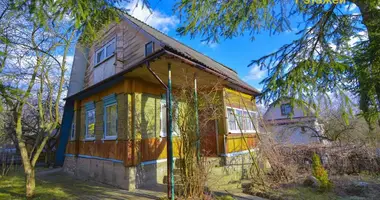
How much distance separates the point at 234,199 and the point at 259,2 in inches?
189

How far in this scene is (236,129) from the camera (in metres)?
9.91

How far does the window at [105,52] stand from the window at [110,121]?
295cm

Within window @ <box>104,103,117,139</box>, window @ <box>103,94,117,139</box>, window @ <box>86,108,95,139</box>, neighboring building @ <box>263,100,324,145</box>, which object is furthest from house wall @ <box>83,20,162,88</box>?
neighboring building @ <box>263,100,324,145</box>

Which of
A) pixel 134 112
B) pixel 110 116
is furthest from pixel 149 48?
pixel 110 116

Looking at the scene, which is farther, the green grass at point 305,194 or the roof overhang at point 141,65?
the green grass at point 305,194

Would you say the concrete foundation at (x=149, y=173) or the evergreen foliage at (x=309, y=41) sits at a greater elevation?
the evergreen foliage at (x=309, y=41)

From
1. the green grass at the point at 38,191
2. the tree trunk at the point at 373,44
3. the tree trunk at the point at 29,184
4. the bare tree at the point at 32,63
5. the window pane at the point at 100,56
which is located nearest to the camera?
the tree trunk at the point at 373,44

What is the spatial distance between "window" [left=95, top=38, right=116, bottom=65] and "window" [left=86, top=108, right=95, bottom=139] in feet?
8.51

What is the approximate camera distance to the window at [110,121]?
845cm

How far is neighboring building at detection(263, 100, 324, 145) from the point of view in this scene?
6.22 m

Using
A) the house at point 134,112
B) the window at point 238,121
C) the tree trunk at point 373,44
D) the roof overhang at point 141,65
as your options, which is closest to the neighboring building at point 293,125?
the window at point 238,121

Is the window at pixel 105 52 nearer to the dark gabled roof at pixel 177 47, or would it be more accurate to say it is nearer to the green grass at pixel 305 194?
the dark gabled roof at pixel 177 47

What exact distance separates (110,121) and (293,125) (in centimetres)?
1636

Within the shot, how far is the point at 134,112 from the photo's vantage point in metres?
7.50
